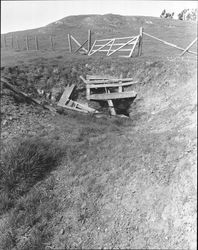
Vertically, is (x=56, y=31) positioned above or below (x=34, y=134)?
above

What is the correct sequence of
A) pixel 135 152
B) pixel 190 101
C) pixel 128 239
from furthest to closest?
pixel 190 101, pixel 135 152, pixel 128 239

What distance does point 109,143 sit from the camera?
764 cm

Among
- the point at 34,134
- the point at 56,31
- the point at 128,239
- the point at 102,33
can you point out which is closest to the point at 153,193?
the point at 128,239

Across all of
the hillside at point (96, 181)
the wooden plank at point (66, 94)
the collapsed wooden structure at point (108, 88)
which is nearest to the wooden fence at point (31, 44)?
the wooden plank at point (66, 94)

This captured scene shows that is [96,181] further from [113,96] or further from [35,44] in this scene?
[35,44]

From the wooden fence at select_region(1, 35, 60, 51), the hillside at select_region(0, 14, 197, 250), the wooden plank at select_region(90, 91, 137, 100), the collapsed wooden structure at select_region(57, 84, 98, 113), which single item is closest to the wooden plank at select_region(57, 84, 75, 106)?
the collapsed wooden structure at select_region(57, 84, 98, 113)

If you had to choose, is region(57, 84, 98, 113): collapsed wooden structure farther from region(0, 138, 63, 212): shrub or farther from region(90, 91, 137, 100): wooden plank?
region(0, 138, 63, 212): shrub

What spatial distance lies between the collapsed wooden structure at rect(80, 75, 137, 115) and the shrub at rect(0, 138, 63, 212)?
21.6 feet

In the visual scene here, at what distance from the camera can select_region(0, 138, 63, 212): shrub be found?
627 cm

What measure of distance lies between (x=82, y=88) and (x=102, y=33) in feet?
96.1

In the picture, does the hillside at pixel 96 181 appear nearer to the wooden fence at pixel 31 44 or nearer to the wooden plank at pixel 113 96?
the wooden plank at pixel 113 96

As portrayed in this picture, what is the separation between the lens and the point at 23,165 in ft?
22.3

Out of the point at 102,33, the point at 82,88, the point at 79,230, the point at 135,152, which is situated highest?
the point at 102,33

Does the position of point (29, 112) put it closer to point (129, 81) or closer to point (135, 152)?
point (135, 152)
